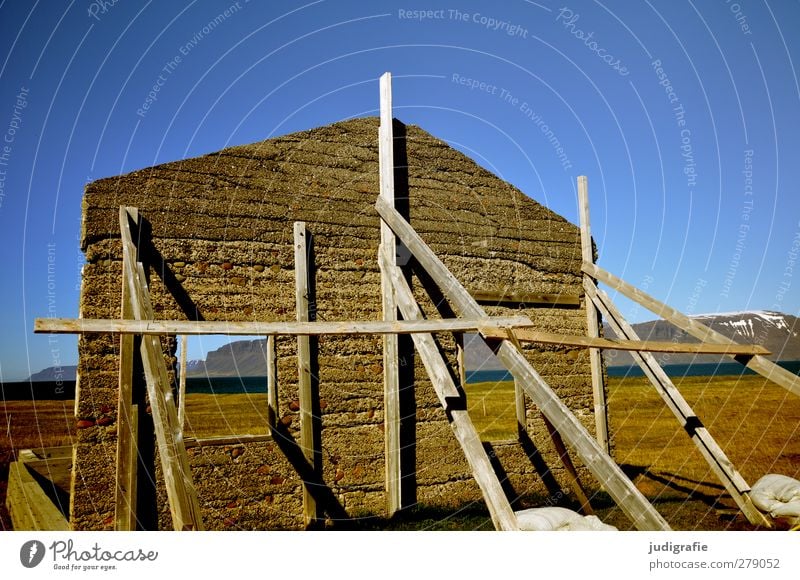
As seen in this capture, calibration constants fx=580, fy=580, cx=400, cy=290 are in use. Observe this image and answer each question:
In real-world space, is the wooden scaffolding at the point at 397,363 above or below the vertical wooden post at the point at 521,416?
above

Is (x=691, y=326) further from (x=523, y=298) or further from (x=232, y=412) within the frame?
(x=232, y=412)

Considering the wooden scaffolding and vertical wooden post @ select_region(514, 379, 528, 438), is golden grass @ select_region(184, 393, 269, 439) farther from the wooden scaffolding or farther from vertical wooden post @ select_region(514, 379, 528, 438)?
the wooden scaffolding

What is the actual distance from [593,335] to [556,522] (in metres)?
3.01

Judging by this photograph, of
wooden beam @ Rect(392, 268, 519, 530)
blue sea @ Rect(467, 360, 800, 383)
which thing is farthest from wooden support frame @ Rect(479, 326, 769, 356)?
blue sea @ Rect(467, 360, 800, 383)

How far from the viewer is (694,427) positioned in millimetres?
6516

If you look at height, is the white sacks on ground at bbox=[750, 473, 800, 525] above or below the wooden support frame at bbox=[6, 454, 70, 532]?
below

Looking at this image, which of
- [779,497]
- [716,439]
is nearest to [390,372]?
[779,497]

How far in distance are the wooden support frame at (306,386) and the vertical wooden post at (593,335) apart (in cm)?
384

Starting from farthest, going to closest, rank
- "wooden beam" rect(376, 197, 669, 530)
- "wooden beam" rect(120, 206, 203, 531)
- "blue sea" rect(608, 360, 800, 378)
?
"blue sea" rect(608, 360, 800, 378) → "wooden beam" rect(120, 206, 203, 531) → "wooden beam" rect(376, 197, 669, 530)

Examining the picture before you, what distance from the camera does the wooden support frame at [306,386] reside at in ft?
19.2

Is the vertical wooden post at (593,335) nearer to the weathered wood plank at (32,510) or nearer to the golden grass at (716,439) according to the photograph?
the golden grass at (716,439)

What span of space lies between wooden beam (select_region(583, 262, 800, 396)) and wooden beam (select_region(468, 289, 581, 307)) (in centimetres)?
48

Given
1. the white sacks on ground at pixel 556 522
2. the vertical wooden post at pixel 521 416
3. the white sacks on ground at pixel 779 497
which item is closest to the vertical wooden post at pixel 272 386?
the white sacks on ground at pixel 556 522

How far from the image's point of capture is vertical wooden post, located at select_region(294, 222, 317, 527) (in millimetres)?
5836
